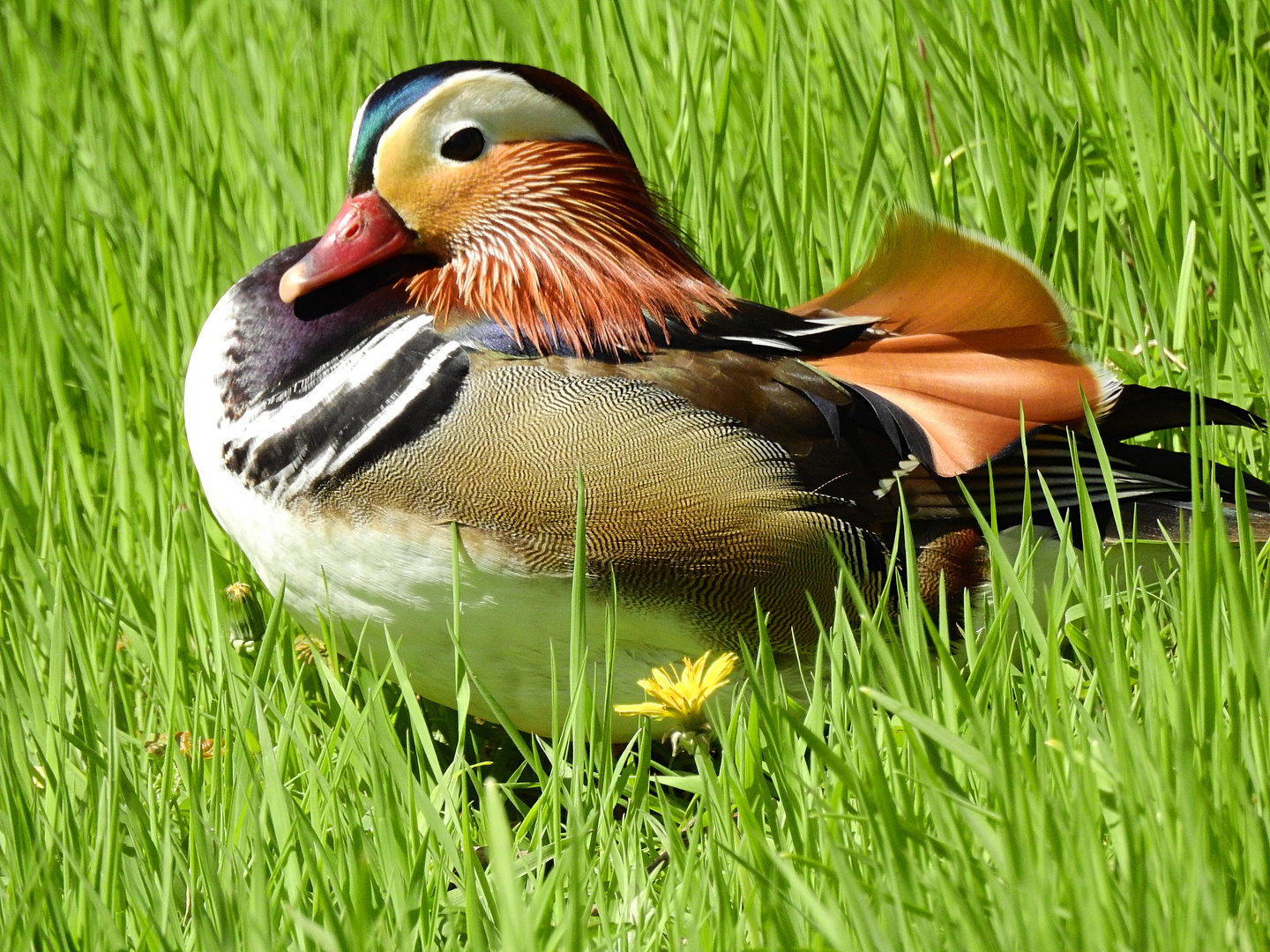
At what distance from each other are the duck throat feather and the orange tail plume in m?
0.30

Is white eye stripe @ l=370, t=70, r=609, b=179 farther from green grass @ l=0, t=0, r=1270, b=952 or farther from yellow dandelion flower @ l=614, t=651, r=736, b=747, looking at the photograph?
yellow dandelion flower @ l=614, t=651, r=736, b=747

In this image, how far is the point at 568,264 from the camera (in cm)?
239

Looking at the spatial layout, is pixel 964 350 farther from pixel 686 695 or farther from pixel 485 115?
pixel 686 695

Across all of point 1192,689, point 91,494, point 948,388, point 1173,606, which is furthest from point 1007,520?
point 91,494

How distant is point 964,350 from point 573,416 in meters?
0.73

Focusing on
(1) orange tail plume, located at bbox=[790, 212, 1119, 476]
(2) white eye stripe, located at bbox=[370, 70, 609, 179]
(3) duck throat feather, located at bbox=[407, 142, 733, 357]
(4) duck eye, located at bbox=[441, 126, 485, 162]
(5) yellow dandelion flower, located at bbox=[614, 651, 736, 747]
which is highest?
(2) white eye stripe, located at bbox=[370, 70, 609, 179]

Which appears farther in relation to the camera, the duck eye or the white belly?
the duck eye

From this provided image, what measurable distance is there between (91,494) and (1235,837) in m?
2.50

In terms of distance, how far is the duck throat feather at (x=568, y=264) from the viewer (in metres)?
2.27

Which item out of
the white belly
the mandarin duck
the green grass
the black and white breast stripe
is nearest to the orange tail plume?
the mandarin duck

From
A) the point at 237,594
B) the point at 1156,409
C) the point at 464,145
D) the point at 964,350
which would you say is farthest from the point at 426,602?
the point at 1156,409

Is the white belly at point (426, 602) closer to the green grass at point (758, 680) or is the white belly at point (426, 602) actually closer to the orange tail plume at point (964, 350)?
the green grass at point (758, 680)

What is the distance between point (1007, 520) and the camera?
2289 millimetres

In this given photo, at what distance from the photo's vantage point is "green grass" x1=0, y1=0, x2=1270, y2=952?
140cm
